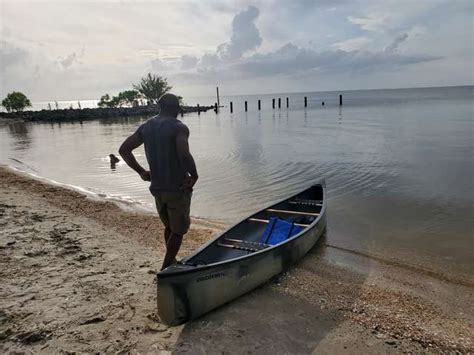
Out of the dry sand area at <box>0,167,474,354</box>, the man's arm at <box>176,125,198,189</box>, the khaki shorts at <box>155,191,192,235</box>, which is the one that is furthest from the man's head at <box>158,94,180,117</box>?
the dry sand area at <box>0,167,474,354</box>

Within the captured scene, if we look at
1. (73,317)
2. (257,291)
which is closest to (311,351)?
(257,291)

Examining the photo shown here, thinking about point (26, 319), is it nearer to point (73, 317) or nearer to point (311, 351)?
point (73, 317)

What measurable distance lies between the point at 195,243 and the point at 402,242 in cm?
449

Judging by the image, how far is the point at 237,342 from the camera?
147 inches

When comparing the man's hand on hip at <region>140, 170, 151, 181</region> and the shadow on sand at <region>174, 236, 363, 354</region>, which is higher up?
the man's hand on hip at <region>140, 170, 151, 181</region>

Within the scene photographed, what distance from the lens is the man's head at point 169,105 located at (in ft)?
13.7

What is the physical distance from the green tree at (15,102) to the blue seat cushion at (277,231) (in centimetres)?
6715

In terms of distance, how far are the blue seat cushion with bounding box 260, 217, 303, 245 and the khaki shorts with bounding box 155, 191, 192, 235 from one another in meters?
2.22

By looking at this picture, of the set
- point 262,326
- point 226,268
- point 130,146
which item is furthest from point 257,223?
point 130,146

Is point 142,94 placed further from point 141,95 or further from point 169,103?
point 169,103

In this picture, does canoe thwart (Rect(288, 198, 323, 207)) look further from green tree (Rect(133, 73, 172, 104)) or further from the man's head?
green tree (Rect(133, 73, 172, 104))

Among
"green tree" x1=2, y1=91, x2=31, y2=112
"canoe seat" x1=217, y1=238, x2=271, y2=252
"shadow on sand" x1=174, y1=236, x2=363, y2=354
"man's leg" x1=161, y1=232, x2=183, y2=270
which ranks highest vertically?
"green tree" x1=2, y1=91, x2=31, y2=112

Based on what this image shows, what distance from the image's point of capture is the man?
13.2ft

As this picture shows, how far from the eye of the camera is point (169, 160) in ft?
13.4
